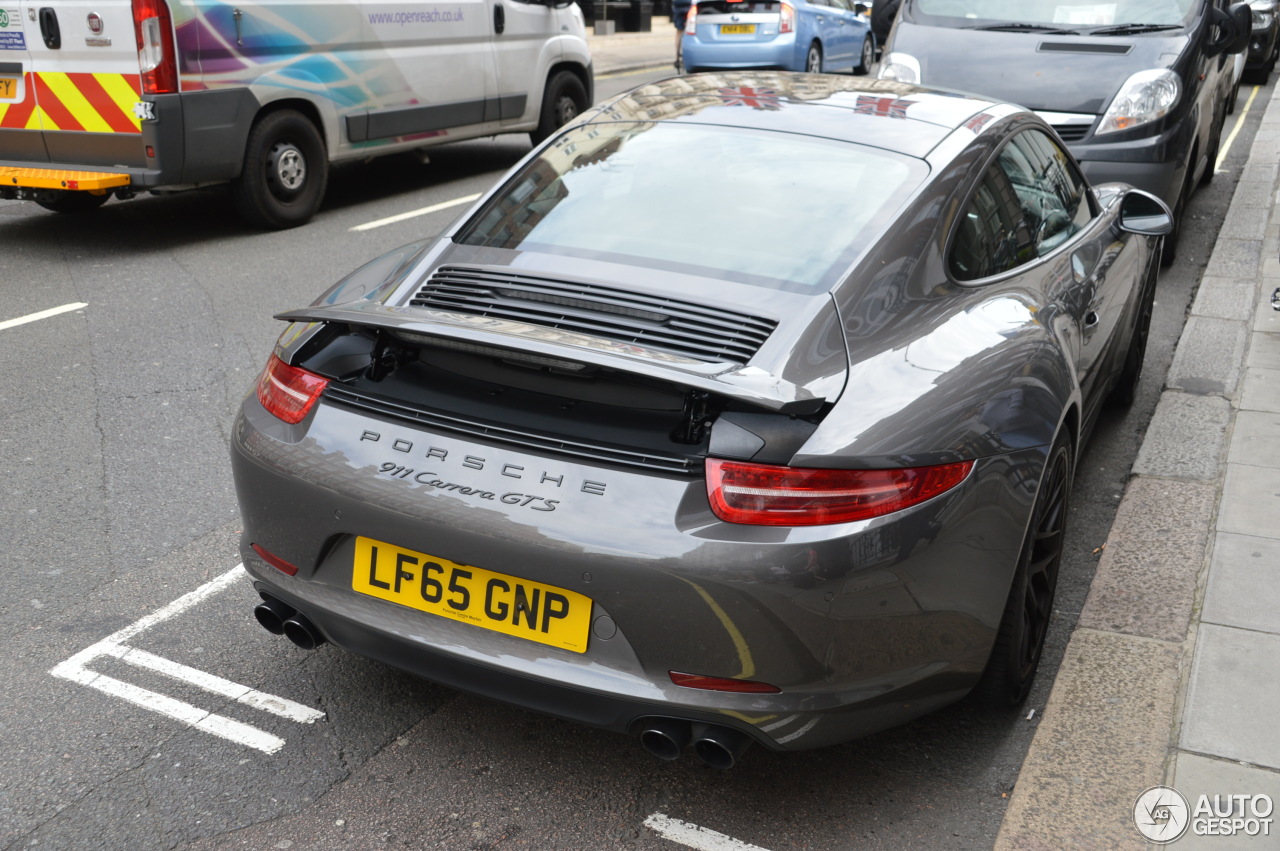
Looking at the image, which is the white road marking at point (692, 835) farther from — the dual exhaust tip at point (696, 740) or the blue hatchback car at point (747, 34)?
the blue hatchback car at point (747, 34)

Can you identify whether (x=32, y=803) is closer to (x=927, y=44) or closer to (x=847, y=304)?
(x=847, y=304)

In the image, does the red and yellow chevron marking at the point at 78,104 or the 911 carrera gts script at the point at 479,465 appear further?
the red and yellow chevron marking at the point at 78,104

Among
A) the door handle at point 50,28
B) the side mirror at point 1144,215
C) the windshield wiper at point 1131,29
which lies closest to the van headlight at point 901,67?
the windshield wiper at point 1131,29

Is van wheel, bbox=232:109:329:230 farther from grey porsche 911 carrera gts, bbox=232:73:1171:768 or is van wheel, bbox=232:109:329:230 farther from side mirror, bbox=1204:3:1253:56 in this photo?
side mirror, bbox=1204:3:1253:56

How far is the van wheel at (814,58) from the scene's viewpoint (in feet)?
59.6

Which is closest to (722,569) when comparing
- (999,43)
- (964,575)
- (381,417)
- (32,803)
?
(964,575)

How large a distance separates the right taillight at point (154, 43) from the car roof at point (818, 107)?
4524 mm

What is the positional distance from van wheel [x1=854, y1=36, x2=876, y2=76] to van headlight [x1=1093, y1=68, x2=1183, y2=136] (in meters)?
13.6

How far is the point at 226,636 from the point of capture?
3463 mm

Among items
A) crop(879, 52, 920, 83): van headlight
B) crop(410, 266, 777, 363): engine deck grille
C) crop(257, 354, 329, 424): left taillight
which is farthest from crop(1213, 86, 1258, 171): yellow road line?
crop(257, 354, 329, 424): left taillight

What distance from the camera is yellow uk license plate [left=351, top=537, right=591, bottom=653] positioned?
2.49 metres

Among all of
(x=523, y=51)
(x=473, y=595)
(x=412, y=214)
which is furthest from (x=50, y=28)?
(x=473, y=595)

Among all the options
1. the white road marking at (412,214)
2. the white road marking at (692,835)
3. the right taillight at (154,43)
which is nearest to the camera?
the white road marking at (692,835)

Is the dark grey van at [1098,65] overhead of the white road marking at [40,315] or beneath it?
overhead
